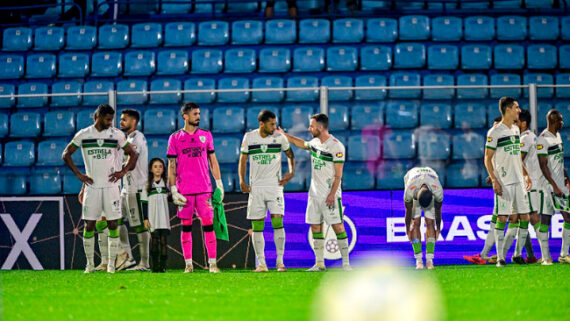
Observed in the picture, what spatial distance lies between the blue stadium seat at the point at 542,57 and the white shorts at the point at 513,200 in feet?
17.9

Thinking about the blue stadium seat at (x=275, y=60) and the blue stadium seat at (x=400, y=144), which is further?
the blue stadium seat at (x=275, y=60)

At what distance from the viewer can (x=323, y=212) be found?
397 inches

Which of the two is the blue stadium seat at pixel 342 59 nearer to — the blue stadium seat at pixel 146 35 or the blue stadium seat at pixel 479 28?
the blue stadium seat at pixel 479 28

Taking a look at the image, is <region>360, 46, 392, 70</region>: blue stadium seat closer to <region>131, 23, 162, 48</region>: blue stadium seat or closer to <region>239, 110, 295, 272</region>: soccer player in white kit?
<region>131, 23, 162, 48</region>: blue stadium seat

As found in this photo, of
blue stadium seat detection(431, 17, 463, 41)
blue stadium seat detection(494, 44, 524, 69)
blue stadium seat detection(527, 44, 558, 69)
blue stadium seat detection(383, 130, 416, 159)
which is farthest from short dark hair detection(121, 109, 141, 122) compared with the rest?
blue stadium seat detection(527, 44, 558, 69)

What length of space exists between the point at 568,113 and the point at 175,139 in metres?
5.77

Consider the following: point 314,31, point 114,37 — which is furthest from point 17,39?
point 314,31

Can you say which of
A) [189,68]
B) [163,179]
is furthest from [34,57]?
[163,179]

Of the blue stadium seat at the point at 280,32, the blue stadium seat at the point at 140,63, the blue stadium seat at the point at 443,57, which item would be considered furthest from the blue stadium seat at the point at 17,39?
the blue stadium seat at the point at 443,57

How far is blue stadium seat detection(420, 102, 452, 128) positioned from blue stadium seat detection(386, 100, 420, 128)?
12cm

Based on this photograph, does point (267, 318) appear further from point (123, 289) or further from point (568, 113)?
point (568, 113)

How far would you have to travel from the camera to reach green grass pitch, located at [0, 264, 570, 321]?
5.65 meters

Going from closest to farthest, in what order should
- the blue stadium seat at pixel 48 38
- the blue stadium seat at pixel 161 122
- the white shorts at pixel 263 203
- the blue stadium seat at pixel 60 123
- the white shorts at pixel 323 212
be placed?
1. the white shorts at pixel 323 212
2. the white shorts at pixel 263 203
3. the blue stadium seat at pixel 60 123
4. the blue stadium seat at pixel 161 122
5. the blue stadium seat at pixel 48 38

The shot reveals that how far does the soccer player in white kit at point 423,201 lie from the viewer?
30.6ft
